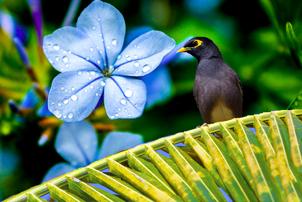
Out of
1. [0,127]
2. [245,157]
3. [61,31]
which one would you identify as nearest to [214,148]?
[245,157]

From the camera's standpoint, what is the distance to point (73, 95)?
1.98 ft

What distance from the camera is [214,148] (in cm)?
55

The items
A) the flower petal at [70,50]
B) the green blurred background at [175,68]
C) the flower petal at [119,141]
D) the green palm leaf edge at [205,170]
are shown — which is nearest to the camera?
the green palm leaf edge at [205,170]

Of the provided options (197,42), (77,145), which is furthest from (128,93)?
(77,145)

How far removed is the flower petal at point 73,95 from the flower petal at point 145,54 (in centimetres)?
3

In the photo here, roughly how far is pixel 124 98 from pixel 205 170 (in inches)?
4.0

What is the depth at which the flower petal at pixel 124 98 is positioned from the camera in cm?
59

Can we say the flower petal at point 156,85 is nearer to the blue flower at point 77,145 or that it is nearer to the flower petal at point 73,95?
the blue flower at point 77,145

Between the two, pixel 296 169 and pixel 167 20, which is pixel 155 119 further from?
pixel 296 169

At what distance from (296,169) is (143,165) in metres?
0.11

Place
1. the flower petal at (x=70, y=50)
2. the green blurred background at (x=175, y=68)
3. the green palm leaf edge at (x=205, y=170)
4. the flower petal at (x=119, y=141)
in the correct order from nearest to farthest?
the green palm leaf edge at (x=205, y=170)
the flower petal at (x=70, y=50)
the flower petal at (x=119, y=141)
the green blurred background at (x=175, y=68)

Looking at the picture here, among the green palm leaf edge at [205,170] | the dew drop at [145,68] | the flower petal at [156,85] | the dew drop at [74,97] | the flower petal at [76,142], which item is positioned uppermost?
the dew drop at [145,68]

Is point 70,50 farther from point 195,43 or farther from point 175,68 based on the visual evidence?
point 175,68

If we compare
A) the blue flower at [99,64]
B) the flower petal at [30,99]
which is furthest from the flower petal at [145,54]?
the flower petal at [30,99]
